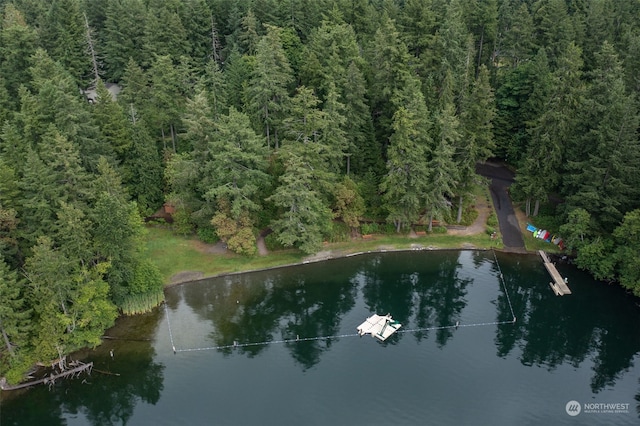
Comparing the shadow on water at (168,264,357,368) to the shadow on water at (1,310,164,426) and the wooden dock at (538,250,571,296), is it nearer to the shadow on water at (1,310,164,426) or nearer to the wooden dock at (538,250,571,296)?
the shadow on water at (1,310,164,426)

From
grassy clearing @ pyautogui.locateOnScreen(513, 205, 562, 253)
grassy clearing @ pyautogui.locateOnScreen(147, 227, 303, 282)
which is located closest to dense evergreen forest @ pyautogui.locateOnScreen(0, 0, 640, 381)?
grassy clearing @ pyautogui.locateOnScreen(147, 227, 303, 282)

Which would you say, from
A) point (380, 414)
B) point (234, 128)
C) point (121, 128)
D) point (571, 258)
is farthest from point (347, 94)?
point (380, 414)

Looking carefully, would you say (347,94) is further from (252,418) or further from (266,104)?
(252,418)

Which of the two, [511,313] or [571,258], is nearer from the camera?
[511,313]

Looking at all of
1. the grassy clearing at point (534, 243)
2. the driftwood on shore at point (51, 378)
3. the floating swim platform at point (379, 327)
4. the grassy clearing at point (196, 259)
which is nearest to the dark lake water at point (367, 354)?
the driftwood on shore at point (51, 378)

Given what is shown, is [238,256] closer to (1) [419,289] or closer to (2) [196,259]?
(2) [196,259]

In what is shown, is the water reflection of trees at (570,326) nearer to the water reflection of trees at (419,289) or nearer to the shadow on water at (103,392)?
the water reflection of trees at (419,289)
